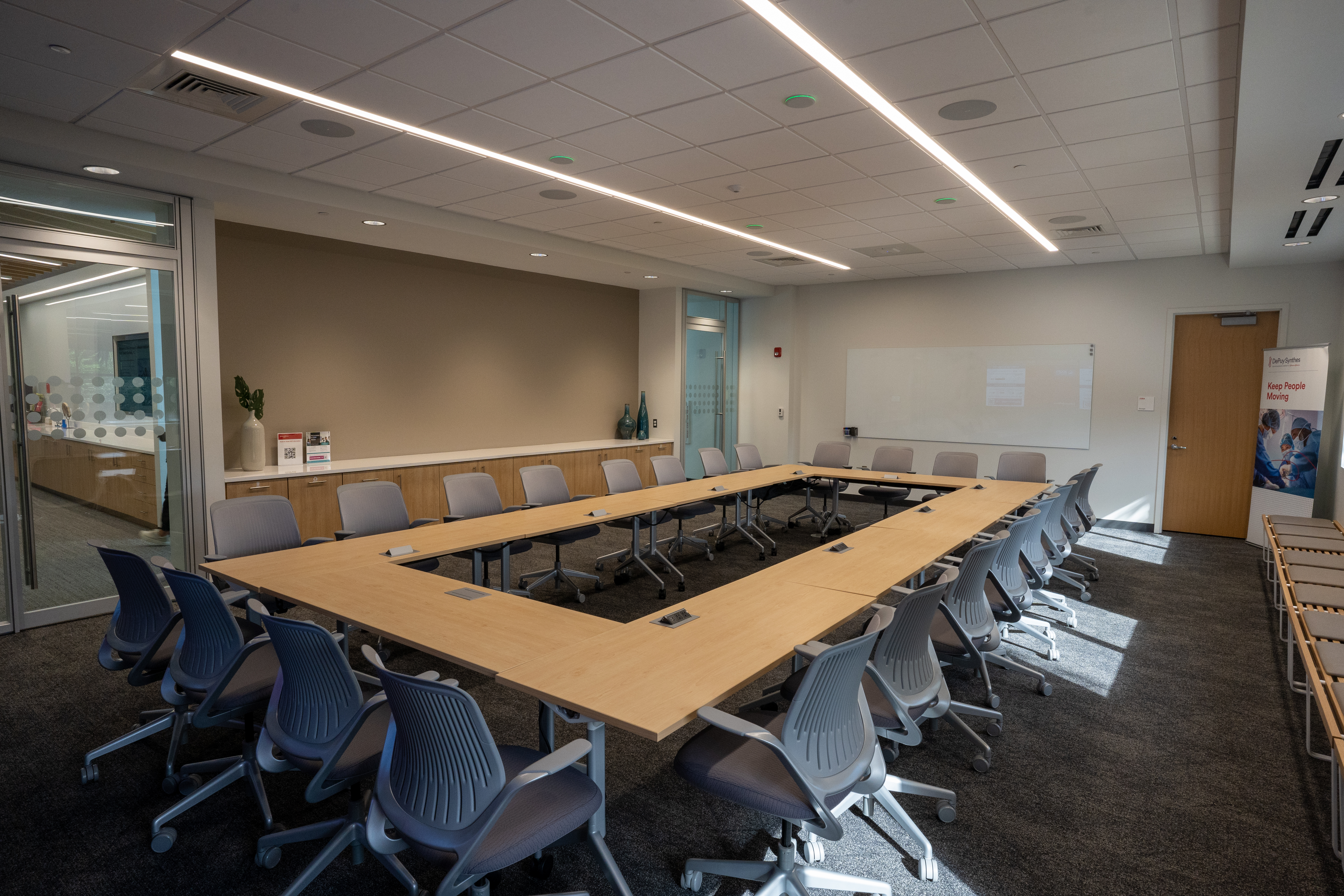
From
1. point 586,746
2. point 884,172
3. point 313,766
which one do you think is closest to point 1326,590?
point 884,172

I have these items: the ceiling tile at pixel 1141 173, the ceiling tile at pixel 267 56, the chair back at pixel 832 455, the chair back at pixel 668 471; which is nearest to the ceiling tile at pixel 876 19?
the ceiling tile at pixel 267 56

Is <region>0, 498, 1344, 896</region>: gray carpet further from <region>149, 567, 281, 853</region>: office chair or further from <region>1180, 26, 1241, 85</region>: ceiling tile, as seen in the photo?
<region>1180, 26, 1241, 85</region>: ceiling tile

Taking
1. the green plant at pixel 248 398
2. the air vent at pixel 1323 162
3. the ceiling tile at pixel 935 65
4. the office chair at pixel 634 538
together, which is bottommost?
the office chair at pixel 634 538

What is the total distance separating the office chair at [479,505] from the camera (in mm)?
4801

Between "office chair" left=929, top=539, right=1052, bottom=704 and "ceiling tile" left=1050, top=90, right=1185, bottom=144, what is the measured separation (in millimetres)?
2255

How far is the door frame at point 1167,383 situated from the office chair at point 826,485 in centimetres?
333

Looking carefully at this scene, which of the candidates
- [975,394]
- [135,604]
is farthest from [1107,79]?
[975,394]

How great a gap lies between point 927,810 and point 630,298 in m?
8.46

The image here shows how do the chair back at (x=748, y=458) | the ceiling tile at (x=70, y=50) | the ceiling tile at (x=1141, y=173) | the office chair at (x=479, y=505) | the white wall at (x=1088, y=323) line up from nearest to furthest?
the ceiling tile at (x=70, y=50) < the ceiling tile at (x=1141, y=173) < the office chair at (x=479, y=505) < the white wall at (x=1088, y=323) < the chair back at (x=748, y=458)

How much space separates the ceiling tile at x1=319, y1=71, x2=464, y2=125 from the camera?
11.1 feet

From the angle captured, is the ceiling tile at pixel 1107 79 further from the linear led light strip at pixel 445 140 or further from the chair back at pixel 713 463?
the chair back at pixel 713 463

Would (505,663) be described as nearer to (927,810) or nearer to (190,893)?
(190,893)

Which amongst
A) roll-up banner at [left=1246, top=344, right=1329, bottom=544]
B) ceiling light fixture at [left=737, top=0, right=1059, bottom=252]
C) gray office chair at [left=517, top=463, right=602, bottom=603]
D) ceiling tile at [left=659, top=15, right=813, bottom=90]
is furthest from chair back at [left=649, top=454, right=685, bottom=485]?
roll-up banner at [left=1246, top=344, right=1329, bottom=544]

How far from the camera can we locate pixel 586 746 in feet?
6.12
